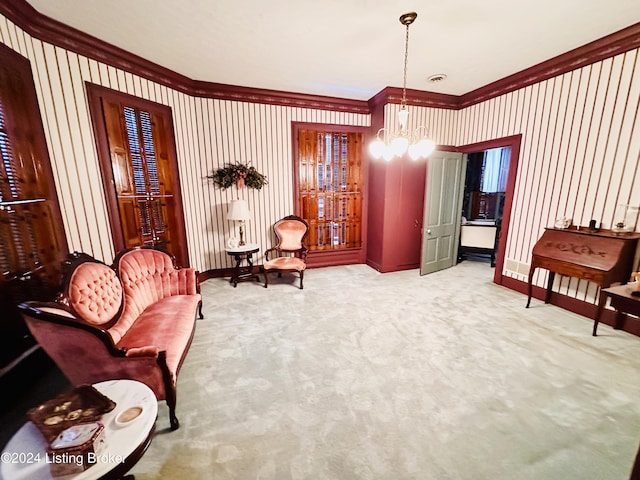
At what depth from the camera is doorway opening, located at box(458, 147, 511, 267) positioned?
5.63 metres

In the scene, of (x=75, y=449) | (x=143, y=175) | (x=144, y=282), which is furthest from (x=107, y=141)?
(x=75, y=449)

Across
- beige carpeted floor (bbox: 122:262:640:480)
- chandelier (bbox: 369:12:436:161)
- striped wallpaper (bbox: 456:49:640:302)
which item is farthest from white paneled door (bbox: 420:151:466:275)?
chandelier (bbox: 369:12:436:161)

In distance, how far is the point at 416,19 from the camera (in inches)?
99.0

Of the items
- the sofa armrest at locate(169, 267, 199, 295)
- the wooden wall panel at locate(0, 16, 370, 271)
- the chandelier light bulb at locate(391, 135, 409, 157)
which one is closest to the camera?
the chandelier light bulb at locate(391, 135, 409, 157)

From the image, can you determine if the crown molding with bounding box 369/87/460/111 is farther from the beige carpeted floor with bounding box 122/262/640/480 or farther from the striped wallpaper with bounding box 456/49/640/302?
the beige carpeted floor with bounding box 122/262/640/480

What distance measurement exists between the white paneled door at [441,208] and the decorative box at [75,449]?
A: 15.2 ft

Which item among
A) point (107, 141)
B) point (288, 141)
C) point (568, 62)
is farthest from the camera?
point (288, 141)

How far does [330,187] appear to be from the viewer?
5.16 m

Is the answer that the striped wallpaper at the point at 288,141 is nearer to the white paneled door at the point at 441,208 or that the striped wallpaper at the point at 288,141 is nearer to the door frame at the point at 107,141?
the door frame at the point at 107,141

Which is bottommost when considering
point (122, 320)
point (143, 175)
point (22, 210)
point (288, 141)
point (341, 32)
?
point (122, 320)

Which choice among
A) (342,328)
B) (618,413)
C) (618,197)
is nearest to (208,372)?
(342,328)

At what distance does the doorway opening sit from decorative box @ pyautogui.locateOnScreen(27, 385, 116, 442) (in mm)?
6149

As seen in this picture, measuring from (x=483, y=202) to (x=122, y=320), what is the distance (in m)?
7.23

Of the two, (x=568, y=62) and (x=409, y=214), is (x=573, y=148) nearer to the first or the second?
(x=568, y=62)
